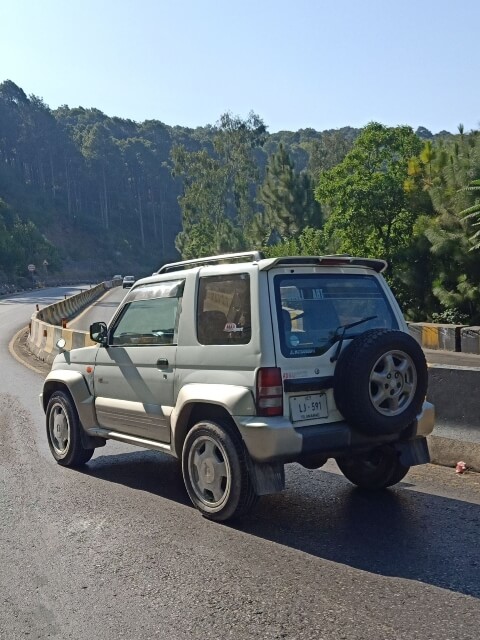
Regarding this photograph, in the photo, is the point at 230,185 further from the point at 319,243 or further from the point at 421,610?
the point at 421,610

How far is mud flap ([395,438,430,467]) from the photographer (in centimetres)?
582

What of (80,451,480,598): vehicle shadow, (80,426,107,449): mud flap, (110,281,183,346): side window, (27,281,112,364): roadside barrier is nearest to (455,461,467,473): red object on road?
(80,451,480,598): vehicle shadow

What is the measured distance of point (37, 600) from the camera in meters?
4.15

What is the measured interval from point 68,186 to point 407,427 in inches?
5856

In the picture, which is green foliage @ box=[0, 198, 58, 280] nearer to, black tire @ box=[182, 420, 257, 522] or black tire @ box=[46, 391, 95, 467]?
black tire @ box=[46, 391, 95, 467]

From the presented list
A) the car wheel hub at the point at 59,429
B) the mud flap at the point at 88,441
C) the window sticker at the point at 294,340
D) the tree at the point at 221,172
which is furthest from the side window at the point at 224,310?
the tree at the point at 221,172

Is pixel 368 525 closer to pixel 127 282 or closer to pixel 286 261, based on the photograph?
pixel 286 261

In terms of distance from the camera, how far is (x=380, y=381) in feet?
17.6

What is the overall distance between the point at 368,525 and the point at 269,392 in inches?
48.2

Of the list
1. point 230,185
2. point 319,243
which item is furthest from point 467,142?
point 230,185

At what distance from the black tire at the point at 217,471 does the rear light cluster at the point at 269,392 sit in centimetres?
39

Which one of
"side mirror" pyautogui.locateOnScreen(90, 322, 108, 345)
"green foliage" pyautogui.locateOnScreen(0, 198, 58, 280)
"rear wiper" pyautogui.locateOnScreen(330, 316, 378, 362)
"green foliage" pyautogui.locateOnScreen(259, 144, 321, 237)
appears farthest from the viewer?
"green foliage" pyautogui.locateOnScreen(0, 198, 58, 280)

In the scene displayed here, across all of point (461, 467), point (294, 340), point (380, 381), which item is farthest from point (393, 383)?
point (461, 467)

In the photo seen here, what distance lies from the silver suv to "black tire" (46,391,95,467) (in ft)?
3.88
